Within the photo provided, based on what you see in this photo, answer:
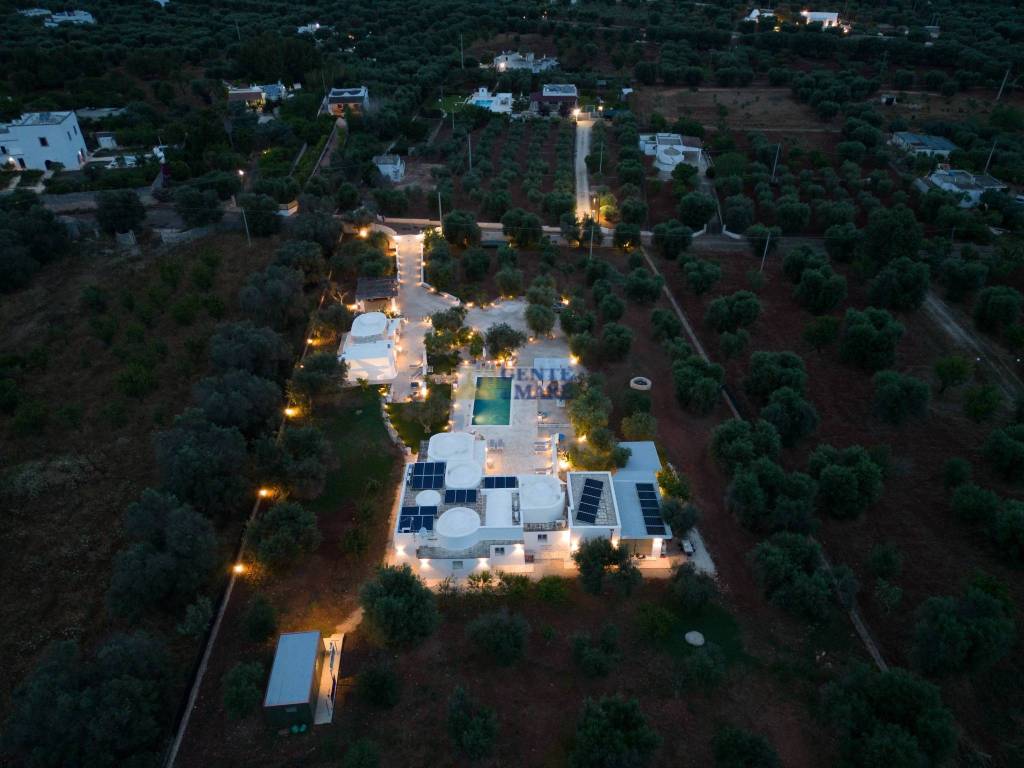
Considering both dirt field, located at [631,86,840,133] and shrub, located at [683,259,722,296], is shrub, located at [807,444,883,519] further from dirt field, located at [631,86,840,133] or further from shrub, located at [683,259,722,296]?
dirt field, located at [631,86,840,133]

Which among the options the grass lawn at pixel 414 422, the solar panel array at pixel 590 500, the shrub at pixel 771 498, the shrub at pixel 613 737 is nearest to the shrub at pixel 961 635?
the shrub at pixel 771 498

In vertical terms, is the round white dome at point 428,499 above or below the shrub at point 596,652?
above

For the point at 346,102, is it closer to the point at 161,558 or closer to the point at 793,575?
the point at 161,558

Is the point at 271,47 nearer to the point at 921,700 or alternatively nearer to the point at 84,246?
the point at 84,246

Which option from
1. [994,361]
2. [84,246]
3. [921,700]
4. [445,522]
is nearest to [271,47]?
[84,246]

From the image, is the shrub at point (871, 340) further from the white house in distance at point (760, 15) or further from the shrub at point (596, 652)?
the white house in distance at point (760, 15)

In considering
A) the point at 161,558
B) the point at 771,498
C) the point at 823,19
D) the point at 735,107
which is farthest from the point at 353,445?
the point at 823,19

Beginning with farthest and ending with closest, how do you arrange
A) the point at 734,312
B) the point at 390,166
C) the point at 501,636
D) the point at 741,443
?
the point at 390,166, the point at 734,312, the point at 741,443, the point at 501,636
